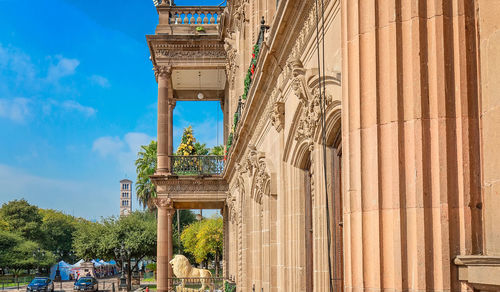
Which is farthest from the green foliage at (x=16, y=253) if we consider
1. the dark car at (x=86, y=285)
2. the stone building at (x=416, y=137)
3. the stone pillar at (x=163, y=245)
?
the stone building at (x=416, y=137)

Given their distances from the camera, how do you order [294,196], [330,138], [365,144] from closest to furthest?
[365,144] < [330,138] < [294,196]

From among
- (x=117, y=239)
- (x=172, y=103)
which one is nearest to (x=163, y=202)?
(x=172, y=103)

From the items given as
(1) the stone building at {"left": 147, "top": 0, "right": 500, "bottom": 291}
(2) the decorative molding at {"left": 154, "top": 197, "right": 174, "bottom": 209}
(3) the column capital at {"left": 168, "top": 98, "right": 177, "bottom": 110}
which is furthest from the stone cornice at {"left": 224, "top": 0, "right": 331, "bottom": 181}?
(3) the column capital at {"left": 168, "top": 98, "right": 177, "bottom": 110}

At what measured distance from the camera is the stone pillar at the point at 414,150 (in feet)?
16.1

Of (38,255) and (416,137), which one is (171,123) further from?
(38,255)

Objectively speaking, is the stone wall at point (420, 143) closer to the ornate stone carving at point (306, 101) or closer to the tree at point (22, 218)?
the ornate stone carving at point (306, 101)

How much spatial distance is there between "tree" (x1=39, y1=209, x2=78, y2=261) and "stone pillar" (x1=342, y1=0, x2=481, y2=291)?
90116 millimetres

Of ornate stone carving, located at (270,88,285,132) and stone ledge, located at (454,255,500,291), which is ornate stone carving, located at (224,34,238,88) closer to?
ornate stone carving, located at (270,88,285,132)

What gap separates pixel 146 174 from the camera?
63.1 meters

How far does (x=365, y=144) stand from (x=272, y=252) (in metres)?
7.45

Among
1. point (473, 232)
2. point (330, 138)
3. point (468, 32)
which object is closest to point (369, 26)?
point (468, 32)

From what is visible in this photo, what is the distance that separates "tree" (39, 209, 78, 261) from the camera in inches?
3642

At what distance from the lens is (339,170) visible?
795 centimetres

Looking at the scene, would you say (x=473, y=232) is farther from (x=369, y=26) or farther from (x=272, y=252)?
(x=272, y=252)
